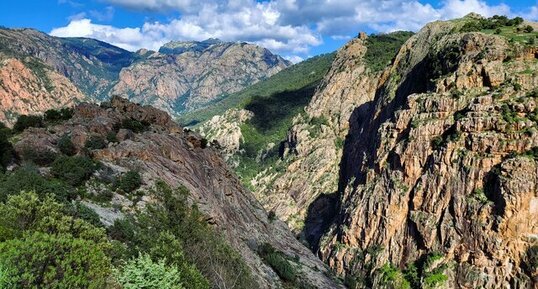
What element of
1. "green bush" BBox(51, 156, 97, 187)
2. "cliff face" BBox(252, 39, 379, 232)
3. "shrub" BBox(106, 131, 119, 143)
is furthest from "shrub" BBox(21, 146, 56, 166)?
"cliff face" BBox(252, 39, 379, 232)

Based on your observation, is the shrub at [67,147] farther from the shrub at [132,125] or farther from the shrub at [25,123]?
the shrub at [132,125]

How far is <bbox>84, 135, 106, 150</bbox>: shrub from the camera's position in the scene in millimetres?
49394

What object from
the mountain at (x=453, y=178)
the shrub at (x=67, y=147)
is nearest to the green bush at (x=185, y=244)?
the shrub at (x=67, y=147)

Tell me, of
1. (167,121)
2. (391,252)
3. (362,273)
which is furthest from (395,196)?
(167,121)

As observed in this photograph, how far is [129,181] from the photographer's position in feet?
140

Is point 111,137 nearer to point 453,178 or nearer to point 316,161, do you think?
point 453,178

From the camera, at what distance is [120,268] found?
24.7 m

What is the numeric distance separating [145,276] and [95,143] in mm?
30868

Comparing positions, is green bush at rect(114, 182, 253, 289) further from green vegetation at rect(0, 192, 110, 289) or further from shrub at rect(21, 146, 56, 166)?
shrub at rect(21, 146, 56, 166)

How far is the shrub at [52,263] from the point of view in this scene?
18.3 m

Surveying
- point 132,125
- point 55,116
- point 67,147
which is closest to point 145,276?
point 67,147

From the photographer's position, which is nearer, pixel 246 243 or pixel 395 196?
pixel 246 243

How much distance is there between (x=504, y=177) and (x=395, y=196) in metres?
26.7

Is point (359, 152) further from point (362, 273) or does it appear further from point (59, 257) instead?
point (59, 257)
